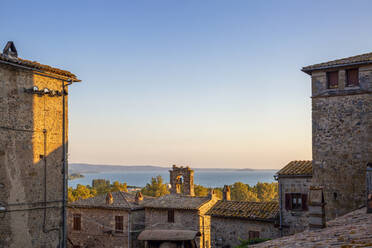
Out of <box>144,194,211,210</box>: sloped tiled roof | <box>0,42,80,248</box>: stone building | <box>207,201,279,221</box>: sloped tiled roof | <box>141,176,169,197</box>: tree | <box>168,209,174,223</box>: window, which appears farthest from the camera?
<box>141,176,169,197</box>: tree

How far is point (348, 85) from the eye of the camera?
18.2m

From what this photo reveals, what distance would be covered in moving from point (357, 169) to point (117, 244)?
18.1 m

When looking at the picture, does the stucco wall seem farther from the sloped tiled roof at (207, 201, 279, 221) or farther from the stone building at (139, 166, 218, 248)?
the sloped tiled roof at (207, 201, 279, 221)

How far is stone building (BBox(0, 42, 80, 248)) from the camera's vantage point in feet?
47.9

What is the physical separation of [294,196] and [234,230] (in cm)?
506

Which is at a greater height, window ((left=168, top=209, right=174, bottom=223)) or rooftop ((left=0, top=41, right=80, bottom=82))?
rooftop ((left=0, top=41, right=80, bottom=82))

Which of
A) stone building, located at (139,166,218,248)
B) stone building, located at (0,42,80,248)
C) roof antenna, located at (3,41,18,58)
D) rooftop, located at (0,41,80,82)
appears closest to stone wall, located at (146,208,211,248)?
stone building, located at (139,166,218,248)

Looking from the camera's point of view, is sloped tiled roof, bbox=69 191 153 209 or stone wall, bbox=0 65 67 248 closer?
stone wall, bbox=0 65 67 248

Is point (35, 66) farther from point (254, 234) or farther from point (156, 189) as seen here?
point (156, 189)

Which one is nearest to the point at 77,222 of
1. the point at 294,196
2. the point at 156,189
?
the point at 294,196

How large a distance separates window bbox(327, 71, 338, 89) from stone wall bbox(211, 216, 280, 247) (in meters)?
8.93

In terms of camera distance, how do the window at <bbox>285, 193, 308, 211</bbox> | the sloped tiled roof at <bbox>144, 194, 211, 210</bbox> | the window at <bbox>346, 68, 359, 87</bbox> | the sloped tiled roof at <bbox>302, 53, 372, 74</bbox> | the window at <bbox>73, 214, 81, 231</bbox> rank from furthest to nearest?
the window at <bbox>73, 214, 81, 231</bbox> < the sloped tiled roof at <bbox>144, 194, 211, 210</bbox> < the window at <bbox>285, 193, 308, 211</bbox> < the window at <bbox>346, 68, 359, 87</bbox> < the sloped tiled roof at <bbox>302, 53, 372, 74</bbox>

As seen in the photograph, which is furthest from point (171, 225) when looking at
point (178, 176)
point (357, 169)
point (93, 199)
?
point (357, 169)

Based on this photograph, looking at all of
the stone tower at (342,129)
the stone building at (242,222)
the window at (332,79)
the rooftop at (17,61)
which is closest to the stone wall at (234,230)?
the stone building at (242,222)
